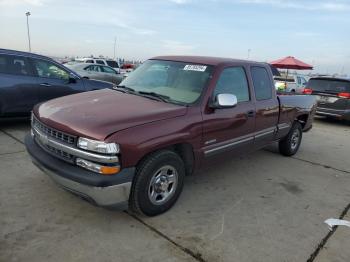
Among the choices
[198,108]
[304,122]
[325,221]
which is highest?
[198,108]

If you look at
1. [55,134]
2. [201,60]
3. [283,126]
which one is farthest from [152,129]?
[283,126]

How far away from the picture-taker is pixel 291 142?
656 cm

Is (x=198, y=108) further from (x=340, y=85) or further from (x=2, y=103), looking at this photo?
(x=340, y=85)

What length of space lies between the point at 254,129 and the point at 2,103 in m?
4.89

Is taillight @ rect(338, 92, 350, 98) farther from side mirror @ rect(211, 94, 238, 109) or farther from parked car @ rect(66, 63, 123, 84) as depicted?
parked car @ rect(66, 63, 123, 84)

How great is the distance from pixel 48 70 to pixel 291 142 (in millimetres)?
5348

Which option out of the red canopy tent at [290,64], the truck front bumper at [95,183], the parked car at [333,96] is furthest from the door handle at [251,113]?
the red canopy tent at [290,64]

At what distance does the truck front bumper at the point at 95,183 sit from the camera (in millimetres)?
3051

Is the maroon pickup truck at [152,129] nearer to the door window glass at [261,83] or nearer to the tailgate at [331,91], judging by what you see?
the door window glass at [261,83]

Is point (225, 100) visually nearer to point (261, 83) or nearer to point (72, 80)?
point (261, 83)

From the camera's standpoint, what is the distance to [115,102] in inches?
153

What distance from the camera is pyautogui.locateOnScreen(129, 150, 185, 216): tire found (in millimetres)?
3348

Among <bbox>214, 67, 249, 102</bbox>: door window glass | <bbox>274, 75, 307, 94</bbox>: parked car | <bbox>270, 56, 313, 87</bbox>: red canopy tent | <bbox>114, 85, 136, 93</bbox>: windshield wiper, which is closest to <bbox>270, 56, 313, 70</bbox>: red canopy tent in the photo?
<bbox>270, 56, 313, 87</bbox>: red canopy tent

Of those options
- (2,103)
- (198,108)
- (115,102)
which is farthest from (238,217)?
(2,103)
